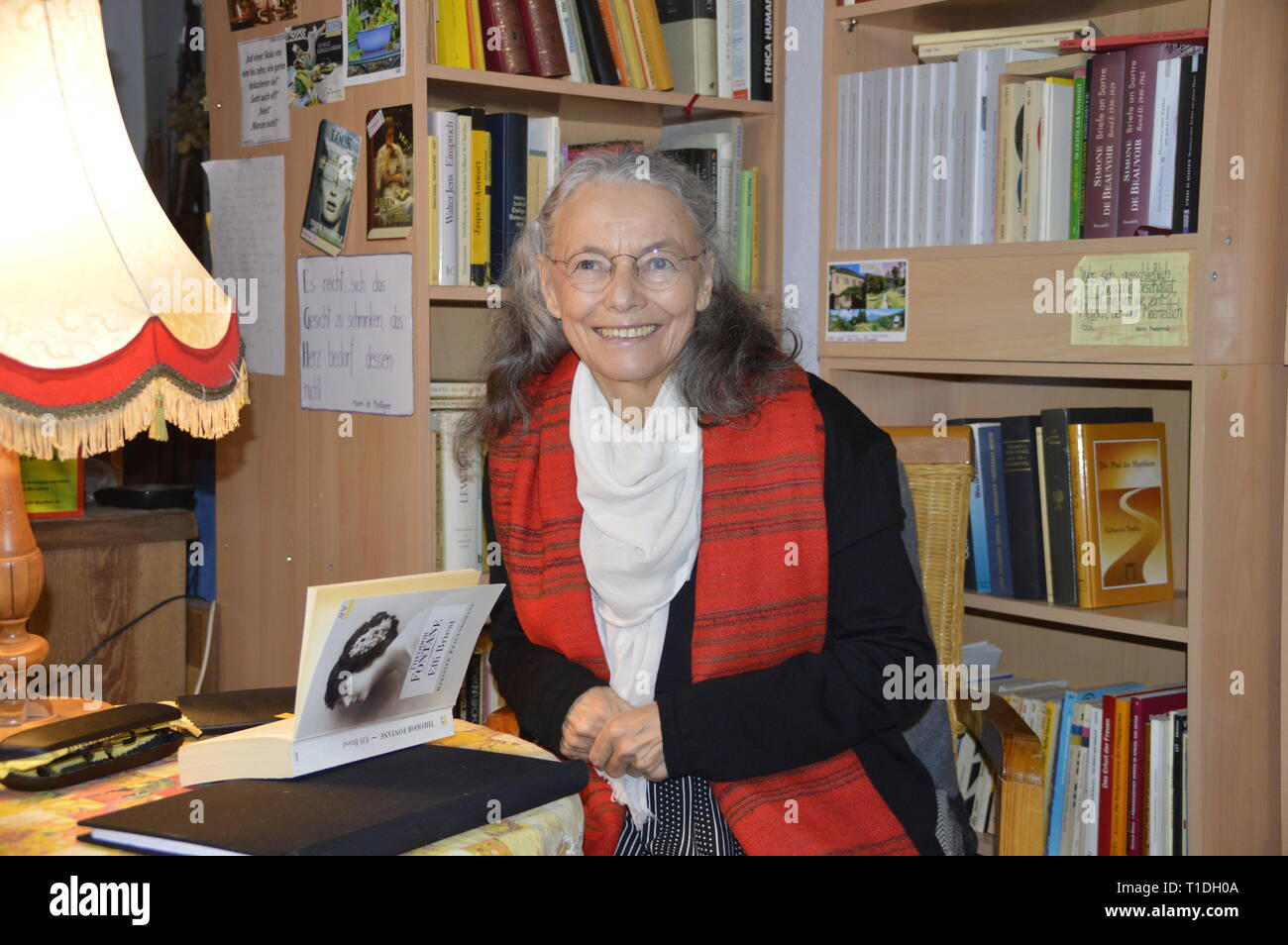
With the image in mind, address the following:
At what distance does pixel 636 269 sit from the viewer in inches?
63.9

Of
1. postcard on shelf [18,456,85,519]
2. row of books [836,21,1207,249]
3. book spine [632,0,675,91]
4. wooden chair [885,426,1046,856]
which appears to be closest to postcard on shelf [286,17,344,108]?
book spine [632,0,675,91]

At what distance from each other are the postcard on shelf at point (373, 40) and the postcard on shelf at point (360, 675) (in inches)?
40.7

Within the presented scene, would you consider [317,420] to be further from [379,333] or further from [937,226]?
[937,226]

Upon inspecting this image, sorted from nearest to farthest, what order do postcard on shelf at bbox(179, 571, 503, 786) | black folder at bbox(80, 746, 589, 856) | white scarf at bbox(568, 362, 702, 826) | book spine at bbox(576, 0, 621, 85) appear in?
black folder at bbox(80, 746, 589, 856), postcard on shelf at bbox(179, 571, 503, 786), white scarf at bbox(568, 362, 702, 826), book spine at bbox(576, 0, 621, 85)

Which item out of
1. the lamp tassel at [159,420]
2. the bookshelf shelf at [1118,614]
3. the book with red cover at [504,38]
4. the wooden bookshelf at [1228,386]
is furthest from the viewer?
the book with red cover at [504,38]

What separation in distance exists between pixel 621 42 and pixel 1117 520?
1153 millimetres

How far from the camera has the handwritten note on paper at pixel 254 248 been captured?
2.26 metres

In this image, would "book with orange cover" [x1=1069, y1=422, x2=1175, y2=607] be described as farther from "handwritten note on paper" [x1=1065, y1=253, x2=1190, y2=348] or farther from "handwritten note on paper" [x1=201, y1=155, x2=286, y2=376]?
"handwritten note on paper" [x1=201, y1=155, x2=286, y2=376]

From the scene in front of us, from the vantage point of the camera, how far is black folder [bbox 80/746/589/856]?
105cm

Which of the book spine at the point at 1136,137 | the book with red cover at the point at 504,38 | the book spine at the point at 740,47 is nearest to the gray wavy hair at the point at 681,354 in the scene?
the book with red cover at the point at 504,38

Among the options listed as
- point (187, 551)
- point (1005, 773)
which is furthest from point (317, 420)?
point (1005, 773)

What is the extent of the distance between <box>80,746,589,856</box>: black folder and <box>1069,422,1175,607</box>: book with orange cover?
1.08 meters

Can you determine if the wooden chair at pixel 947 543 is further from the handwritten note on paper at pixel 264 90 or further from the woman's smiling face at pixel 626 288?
the handwritten note on paper at pixel 264 90
